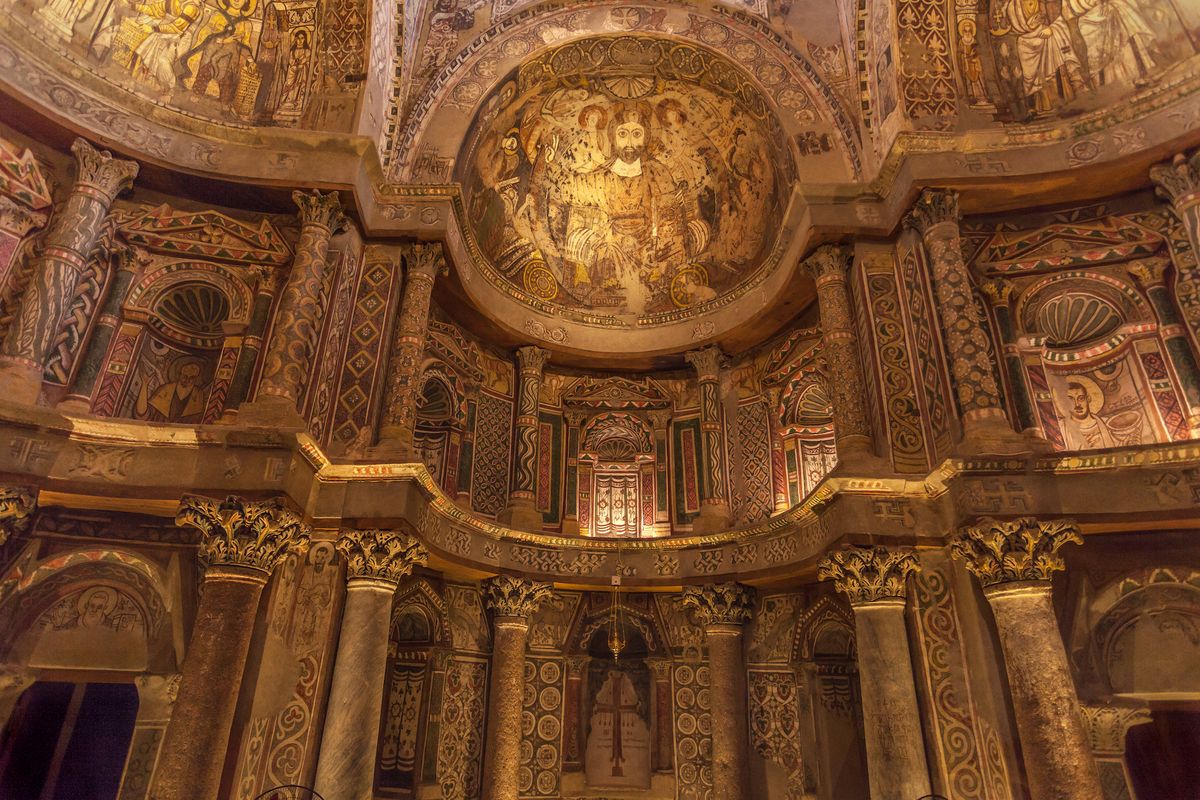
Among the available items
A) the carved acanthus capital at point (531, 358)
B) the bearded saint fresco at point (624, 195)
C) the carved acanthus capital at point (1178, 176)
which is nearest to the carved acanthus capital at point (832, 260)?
the bearded saint fresco at point (624, 195)

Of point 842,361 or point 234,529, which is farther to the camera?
point 842,361

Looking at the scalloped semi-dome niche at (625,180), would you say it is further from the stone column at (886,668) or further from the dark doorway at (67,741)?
the dark doorway at (67,741)

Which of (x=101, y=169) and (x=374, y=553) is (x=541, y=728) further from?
(x=101, y=169)

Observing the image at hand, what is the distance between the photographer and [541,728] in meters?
11.7

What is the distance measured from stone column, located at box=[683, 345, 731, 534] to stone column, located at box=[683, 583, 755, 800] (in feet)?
3.93

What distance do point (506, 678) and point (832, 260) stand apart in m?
7.98

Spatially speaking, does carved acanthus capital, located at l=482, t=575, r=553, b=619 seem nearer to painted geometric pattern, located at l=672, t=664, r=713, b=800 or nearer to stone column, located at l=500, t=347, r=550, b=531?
stone column, located at l=500, t=347, r=550, b=531

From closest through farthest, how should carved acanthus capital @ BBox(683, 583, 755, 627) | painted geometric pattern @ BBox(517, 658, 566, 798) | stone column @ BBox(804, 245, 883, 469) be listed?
1. stone column @ BBox(804, 245, 883, 469)
2. carved acanthus capital @ BBox(683, 583, 755, 627)
3. painted geometric pattern @ BBox(517, 658, 566, 798)

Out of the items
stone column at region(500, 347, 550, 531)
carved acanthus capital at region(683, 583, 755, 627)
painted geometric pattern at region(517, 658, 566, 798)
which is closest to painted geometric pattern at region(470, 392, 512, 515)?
stone column at region(500, 347, 550, 531)

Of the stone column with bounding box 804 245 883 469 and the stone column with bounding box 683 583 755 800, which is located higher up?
the stone column with bounding box 804 245 883 469

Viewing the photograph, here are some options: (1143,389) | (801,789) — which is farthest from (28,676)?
(1143,389)

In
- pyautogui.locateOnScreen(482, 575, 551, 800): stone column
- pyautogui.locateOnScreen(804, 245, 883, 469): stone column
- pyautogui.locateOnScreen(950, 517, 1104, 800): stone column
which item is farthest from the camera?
pyautogui.locateOnScreen(482, 575, 551, 800): stone column

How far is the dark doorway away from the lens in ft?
27.2

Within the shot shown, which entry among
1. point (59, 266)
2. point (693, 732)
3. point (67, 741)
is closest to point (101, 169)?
point (59, 266)
